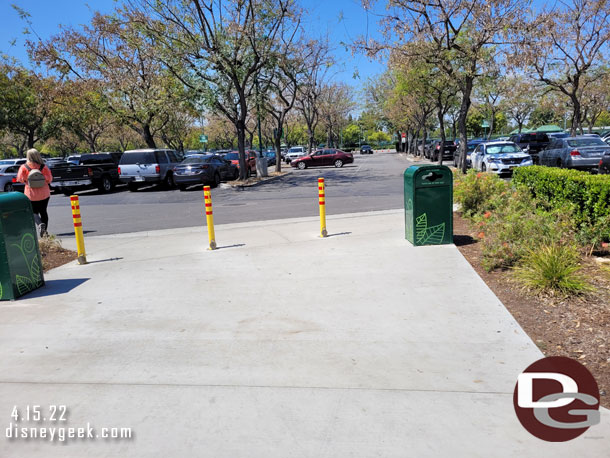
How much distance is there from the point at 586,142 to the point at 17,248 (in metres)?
18.6

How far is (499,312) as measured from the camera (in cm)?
518

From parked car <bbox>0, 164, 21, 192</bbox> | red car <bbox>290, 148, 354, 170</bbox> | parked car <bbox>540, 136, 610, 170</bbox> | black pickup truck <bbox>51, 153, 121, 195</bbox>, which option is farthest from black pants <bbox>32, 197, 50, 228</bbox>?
red car <bbox>290, 148, 354, 170</bbox>

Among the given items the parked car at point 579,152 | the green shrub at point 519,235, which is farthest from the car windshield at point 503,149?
the green shrub at point 519,235

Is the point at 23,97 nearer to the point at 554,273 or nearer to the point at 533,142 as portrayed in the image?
the point at 533,142

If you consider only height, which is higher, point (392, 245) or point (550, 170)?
point (550, 170)

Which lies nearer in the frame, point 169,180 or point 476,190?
point 476,190

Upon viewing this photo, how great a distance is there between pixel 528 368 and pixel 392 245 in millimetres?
4404

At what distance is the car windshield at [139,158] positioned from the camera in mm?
22000

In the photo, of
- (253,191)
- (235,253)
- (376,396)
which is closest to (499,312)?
(376,396)

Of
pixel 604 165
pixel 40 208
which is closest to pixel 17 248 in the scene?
pixel 40 208

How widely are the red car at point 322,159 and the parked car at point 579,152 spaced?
797 inches

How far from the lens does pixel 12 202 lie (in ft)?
20.3

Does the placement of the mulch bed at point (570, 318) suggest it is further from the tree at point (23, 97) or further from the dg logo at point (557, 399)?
the tree at point (23, 97)

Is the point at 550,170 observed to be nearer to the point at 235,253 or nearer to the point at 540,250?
the point at 540,250
